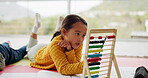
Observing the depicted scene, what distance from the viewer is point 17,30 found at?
422cm

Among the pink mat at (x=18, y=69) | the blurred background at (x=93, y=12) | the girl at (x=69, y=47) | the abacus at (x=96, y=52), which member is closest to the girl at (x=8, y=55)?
the pink mat at (x=18, y=69)

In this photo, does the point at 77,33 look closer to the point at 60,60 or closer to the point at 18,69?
the point at 60,60

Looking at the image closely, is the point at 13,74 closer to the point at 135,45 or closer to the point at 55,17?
the point at 135,45

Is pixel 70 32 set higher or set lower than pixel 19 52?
higher

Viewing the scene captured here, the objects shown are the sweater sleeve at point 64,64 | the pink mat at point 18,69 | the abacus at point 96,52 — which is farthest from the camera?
the pink mat at point 18,69

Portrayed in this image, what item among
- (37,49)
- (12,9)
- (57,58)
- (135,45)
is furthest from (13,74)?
(12,9)

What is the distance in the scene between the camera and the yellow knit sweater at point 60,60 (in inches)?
67.2

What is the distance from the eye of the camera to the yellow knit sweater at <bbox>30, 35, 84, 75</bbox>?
5.60ft

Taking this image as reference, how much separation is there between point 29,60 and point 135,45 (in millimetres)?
1641

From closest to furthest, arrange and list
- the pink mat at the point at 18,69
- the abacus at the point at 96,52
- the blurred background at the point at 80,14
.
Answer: the abacus at the point at 96,52 < the pink mat at the point at 18,69 < the blurred background at the point at 80,14

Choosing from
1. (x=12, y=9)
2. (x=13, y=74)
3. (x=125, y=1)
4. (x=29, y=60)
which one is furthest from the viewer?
(x=12, y=9)

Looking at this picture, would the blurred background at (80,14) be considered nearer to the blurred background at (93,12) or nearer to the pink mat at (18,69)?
the blurred background at (93,12)

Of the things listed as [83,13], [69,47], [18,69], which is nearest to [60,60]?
[69,47]

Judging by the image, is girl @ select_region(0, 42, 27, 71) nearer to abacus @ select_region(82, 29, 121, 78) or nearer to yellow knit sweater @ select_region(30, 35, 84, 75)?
yellow knit sweater @ select_region(30, 35, 84, 75)
